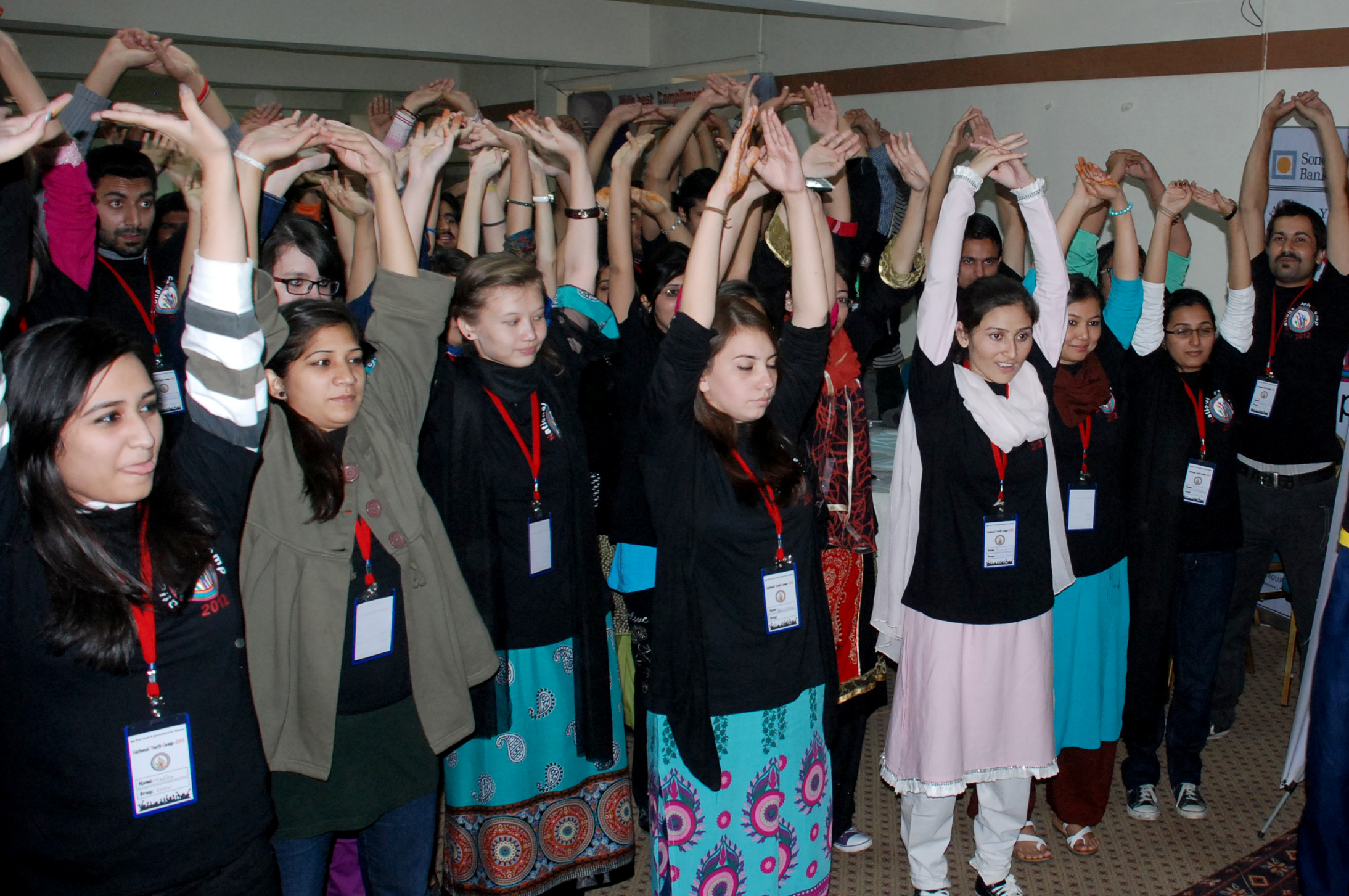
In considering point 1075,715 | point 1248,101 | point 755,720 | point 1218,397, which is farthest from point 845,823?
point 1248,101

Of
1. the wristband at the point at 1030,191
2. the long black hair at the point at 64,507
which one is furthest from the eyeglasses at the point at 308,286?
the wristband at the point at 1030,191

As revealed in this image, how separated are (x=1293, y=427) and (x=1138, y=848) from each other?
1556 mm

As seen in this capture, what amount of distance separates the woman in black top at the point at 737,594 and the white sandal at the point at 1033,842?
1038 millimetres

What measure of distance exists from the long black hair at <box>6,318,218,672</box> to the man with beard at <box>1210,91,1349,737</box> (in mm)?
3383

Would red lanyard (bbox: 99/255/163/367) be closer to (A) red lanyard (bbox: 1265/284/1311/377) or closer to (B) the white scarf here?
(B) the white scarf

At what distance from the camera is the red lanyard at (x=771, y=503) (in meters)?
2.20

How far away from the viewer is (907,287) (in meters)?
2.78

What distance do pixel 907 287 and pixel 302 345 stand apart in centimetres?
161

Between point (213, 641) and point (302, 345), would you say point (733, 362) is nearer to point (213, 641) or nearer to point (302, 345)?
point (302, 345)

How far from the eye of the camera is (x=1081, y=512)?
288cm

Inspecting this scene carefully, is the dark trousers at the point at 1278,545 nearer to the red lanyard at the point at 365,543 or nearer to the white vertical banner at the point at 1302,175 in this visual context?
the white vertical banner at the point at 1302,175

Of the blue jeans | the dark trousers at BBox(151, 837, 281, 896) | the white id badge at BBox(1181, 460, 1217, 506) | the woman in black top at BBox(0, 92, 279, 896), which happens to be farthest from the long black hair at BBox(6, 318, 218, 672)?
the white id badge at BBox(1181, 460, 1217, 506)

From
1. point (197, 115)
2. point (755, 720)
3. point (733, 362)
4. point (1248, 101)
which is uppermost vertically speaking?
point (1248, 101)

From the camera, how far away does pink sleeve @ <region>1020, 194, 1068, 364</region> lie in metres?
2.71
